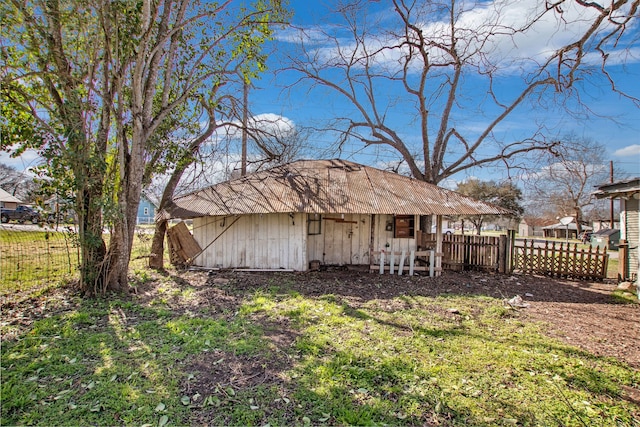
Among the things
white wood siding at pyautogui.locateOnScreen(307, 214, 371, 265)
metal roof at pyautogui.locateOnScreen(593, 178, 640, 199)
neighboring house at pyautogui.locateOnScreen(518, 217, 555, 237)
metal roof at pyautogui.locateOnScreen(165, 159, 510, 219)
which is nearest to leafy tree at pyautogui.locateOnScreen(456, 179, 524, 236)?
neighboring house at pyautogui.locateOnScreen(518, 217, 555, 237)

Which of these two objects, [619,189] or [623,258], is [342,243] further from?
[623,258]

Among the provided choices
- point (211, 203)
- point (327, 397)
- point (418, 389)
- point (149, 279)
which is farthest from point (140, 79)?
point (418, 389)

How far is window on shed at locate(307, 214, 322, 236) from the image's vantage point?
12359 millimetres

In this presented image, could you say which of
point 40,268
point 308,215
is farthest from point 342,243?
point 40,268

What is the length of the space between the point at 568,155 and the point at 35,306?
62.3ft

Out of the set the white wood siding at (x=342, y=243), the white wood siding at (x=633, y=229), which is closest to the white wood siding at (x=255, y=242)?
the white wood siding at (x=342, y=243)

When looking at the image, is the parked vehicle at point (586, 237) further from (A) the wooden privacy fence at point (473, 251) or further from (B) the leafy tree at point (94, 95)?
(B) the leafy tree at point (94, 95)

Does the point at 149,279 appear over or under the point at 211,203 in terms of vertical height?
under

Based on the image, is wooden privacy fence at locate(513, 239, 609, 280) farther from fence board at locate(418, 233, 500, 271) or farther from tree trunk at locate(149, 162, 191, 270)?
tree trunk at locate(149, 162, 191, 270)

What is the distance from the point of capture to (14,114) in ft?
25.7

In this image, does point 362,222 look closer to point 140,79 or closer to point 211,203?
point 211,203

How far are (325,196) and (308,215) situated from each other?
1.17m

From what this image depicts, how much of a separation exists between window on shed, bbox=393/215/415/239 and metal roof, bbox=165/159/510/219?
0.96m

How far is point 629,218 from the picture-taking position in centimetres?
1072
